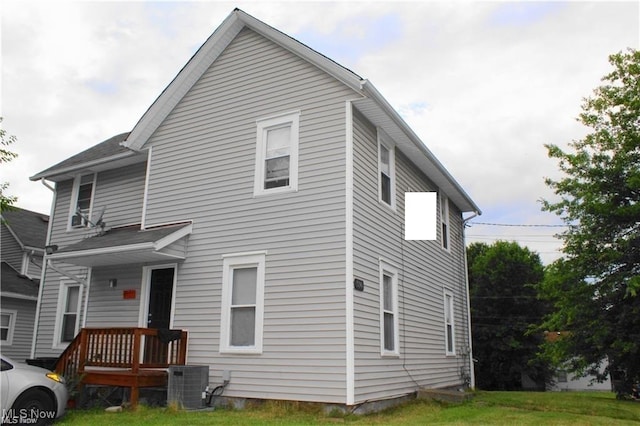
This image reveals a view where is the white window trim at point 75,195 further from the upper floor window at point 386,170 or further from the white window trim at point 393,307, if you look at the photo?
the white window trim at point 393,307

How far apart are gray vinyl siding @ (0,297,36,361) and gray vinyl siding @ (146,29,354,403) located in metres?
9.38

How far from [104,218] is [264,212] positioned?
5302 mm

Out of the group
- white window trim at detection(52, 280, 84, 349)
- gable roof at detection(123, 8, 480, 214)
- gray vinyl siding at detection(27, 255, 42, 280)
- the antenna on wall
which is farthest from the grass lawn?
gray vinyl siding at detection(27, 255, 42, 280)

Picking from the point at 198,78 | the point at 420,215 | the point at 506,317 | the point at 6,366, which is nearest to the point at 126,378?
the point at 6,366

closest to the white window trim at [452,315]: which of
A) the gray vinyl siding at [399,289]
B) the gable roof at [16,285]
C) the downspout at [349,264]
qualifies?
the gray vinyl siding at [399,289]

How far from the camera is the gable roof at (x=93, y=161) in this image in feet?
42.0

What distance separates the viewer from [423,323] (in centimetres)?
1249

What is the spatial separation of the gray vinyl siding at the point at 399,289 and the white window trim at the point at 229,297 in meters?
1.82

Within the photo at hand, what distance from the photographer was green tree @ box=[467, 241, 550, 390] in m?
29.4

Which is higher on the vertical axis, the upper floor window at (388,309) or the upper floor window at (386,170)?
the upper floor window at (386,170)

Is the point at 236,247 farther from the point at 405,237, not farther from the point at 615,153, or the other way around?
the point at 615,153

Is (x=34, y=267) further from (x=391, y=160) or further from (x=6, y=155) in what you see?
(x=391, y=160)

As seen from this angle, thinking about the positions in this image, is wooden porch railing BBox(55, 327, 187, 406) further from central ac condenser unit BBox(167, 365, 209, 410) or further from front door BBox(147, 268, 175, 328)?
front door BBox(147, 268, 175, 328)

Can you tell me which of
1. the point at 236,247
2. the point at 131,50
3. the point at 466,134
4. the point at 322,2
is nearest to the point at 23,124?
the point at 131,50
